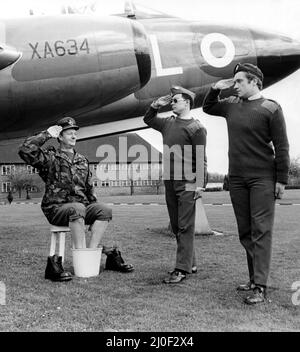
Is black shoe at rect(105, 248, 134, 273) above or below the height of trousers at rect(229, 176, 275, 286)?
below

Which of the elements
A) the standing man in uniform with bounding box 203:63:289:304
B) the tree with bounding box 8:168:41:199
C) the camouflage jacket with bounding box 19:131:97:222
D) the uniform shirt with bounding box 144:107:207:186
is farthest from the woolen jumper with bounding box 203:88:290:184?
the tree with bounding box 8:168:41:199

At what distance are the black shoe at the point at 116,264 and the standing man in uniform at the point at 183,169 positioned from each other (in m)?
0.55

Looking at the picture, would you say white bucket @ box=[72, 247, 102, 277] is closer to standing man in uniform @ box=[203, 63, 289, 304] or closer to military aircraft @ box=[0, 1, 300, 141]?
standing man in uniform @ box=[203, 63, 289, 304]

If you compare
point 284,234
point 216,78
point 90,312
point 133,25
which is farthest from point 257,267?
point 284,234

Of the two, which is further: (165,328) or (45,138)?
(45,138)

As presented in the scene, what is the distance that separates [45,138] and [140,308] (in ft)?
6.25

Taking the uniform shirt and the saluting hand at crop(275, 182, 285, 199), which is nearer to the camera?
the saluting hand at crop(275, 182, 285, 199)

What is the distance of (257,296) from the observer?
3613mm

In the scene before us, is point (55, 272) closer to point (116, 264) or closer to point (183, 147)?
point (116, 264)

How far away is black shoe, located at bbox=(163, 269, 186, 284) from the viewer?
167 inches

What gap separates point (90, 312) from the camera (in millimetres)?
3330

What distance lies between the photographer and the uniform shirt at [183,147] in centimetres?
445

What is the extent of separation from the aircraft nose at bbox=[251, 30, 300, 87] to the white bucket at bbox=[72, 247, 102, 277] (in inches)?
178

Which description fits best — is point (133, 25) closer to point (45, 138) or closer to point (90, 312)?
point (45, 138)
